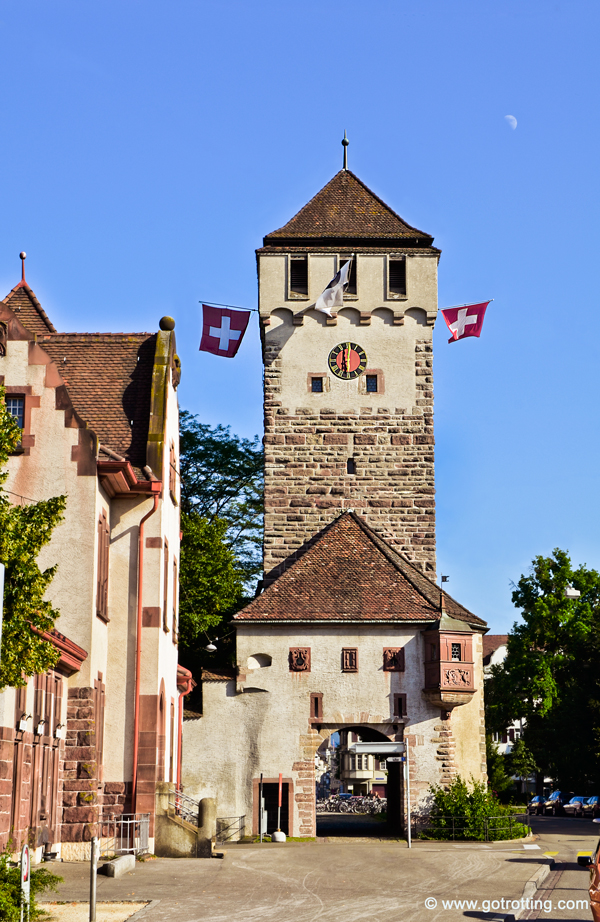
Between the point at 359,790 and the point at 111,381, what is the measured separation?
211ft

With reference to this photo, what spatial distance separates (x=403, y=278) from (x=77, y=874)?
25.0 m

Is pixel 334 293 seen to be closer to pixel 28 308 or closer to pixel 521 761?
pixel 28 308

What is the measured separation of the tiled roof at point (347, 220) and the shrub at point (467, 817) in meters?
17.8

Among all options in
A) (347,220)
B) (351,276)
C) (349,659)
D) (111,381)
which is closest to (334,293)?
(351,276)

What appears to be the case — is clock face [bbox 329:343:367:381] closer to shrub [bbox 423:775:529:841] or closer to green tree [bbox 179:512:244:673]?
green tree [bbox 179:512:244:673]

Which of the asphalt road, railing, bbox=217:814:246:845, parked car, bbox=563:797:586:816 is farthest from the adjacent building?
parked car, bbox=563:797:586:816

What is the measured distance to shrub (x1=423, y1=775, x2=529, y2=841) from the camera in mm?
28484

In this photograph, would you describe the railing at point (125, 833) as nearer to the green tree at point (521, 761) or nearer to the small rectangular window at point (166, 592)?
the small rectangular window at point (166, 592)

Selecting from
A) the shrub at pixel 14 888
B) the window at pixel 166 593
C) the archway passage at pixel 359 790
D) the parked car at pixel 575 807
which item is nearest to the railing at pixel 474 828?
the archway passage at pixel 359 790

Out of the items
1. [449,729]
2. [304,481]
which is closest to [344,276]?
[304,481]

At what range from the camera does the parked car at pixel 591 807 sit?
48531mm

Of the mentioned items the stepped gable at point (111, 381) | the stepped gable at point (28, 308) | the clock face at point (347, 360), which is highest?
the clock face at point (347, 360)

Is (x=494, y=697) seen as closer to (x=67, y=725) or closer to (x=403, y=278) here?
(x=403, y=278)

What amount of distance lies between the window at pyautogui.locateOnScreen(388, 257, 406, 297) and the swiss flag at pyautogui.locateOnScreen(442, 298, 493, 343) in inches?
94.5
